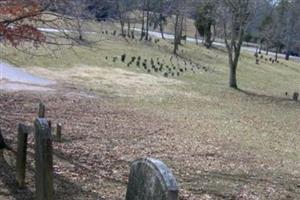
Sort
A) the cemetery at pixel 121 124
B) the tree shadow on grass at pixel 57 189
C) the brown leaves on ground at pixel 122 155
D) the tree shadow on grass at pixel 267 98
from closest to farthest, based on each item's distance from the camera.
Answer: the tree shadow on grass at pixel 57 189, the cemetery at pixel 121 124, the brown leaves on ground at pixel 122 155, the tree shadow on grass at pixel 267 98

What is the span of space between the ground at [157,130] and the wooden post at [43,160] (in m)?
1.24

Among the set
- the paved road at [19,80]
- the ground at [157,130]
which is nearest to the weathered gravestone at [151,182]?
the ground at [157,130]

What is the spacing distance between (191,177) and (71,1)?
3.02m

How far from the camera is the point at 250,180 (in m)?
8.73

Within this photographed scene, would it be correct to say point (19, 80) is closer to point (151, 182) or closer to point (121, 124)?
point (121, 124)

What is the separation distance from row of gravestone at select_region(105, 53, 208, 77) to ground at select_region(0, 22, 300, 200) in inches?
35.0

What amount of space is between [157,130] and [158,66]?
66.3 ft

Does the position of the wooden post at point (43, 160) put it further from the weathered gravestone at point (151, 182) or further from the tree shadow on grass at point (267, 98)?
the tree shadow on grass at point (267, 98)

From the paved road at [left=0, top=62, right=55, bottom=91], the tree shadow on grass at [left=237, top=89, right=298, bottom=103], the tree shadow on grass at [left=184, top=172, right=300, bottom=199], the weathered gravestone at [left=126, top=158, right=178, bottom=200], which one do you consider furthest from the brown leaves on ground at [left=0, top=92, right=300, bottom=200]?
the tree shadow on grass at [left=237, top=89, right=298, bottom=103]

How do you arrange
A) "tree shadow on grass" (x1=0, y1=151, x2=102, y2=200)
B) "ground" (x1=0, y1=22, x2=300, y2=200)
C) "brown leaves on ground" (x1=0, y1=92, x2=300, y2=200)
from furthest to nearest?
"ground" (x1=0, y1=22, x2=300, y2=200), "brown leaves on ground" (x1=0, y1=92, x2=300, y2=200), "tree shadow on grass" (x1=0, y1=151, x2=102, y2=200)

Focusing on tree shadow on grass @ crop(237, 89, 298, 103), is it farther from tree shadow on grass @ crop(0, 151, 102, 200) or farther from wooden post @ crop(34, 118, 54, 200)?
wooden post @ crop(34, 118, 54, 200)

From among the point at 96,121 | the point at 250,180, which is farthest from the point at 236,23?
the point at 250,180

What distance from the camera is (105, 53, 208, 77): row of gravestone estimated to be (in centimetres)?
3169

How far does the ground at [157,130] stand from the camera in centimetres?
761
